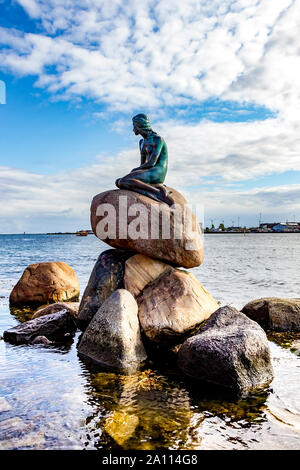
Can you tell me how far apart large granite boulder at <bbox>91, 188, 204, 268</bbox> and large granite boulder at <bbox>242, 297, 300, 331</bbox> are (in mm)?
2656

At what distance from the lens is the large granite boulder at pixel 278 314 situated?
10.1 meters

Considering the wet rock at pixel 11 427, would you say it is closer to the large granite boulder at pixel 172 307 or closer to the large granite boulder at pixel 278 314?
the large granite boulder at pixel 172 307

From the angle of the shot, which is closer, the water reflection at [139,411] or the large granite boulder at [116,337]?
the water reflection at [139,411]

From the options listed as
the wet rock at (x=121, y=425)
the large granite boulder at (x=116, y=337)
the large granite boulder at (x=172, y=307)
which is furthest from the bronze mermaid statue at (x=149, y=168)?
the wet rock at (x=121, y=425)

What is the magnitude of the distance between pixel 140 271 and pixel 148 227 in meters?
1.09

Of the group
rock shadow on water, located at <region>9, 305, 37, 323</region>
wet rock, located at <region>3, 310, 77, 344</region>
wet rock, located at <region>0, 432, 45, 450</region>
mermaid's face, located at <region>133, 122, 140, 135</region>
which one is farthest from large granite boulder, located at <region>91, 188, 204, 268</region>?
wet rock, located at <region>0, 432, 45, 450</region>

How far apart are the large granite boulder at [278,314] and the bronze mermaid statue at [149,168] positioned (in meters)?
3.99

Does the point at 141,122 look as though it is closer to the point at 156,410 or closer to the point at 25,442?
the point at 156,410

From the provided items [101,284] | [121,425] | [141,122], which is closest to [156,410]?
[121,425]

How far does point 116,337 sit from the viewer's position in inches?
291

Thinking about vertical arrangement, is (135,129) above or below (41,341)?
above

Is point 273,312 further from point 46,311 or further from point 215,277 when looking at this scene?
point 215,277

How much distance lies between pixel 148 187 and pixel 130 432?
20.0ft
